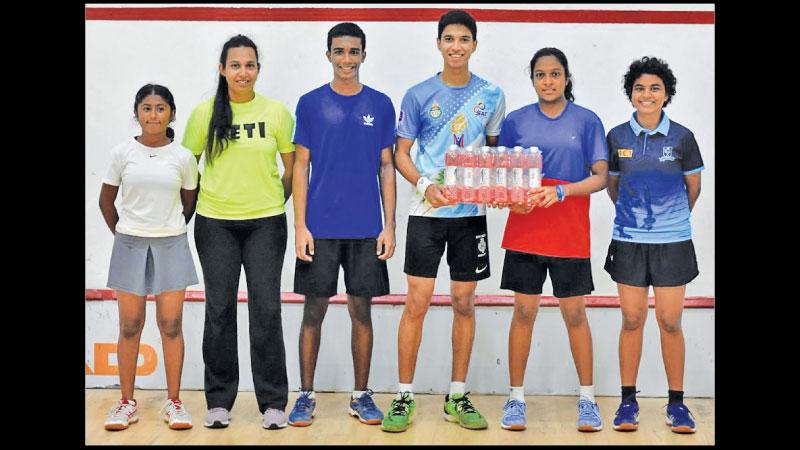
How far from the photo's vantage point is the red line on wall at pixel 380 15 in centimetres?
577

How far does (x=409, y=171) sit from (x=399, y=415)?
1120mm

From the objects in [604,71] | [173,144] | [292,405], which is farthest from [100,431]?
[604,71]

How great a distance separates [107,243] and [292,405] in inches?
50.7

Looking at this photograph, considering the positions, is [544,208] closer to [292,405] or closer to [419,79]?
[419,79]

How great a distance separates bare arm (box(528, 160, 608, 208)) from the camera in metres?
5.05

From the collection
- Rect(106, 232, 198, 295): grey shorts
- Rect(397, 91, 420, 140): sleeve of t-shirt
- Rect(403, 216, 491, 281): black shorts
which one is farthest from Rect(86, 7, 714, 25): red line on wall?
Rect(106, 232, 198, 295): grey shorts

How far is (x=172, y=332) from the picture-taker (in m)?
5.34

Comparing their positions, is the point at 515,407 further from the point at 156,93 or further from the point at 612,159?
the point at 156,93

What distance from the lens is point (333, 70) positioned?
572cm

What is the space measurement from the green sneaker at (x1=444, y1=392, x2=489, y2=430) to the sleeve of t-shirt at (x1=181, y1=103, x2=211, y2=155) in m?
1.66

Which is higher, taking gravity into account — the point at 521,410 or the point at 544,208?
the point at 544,208

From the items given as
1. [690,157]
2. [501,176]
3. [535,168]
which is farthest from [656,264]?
[501,176]

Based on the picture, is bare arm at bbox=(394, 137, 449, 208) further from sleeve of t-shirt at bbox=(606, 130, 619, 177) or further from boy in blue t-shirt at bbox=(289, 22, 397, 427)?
sleeve of t-shirt at bbox=(606, 130, 619, 177)

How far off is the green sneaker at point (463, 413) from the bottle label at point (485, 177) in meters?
1.02
